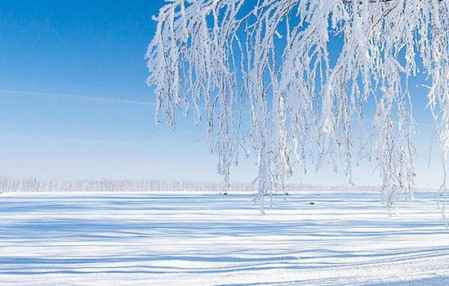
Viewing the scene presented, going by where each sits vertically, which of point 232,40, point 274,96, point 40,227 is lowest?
point 40,227

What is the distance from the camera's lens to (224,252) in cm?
896

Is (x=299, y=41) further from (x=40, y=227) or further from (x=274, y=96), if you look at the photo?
(x=40, y=227)

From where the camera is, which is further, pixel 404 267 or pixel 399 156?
pixel 404 267

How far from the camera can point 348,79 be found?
6.18 ft

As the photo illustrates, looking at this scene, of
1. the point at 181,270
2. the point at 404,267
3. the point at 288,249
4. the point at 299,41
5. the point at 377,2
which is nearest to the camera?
the point at 299,41

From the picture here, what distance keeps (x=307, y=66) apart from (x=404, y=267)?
500cm

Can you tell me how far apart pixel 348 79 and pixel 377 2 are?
38cm

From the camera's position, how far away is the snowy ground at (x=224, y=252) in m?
6.23

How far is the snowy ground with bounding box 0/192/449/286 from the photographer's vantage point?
623 centimetres

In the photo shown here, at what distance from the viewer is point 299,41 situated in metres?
1.85

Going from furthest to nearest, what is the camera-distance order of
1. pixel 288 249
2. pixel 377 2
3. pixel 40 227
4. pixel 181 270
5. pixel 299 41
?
pixel 40 227 → pixel 288 249 → pixel 181 270 → pixel 377 2 → pixel 299 41

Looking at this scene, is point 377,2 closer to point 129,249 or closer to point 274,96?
point 274,96

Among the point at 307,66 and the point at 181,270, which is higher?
the point at 307,66

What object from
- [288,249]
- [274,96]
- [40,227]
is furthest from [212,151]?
[40,227]
